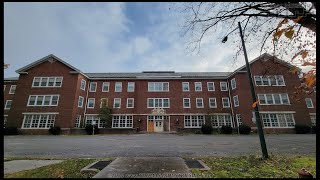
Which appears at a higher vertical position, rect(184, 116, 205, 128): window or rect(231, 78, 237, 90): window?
rect(231, 78, 237, 90): window

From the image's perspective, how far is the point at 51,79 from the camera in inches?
1145

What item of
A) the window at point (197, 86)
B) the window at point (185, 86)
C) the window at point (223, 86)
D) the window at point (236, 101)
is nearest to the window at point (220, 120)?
the window at point (236, 101)

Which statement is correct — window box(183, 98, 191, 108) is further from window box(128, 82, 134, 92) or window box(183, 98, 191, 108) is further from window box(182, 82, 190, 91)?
window box(128, 82, 134, 92)

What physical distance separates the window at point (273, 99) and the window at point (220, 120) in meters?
5.56

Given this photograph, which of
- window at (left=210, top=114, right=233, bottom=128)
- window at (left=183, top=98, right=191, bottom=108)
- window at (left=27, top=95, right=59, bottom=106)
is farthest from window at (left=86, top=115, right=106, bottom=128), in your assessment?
window at (left=210, top=114, right=233, bottom=128)

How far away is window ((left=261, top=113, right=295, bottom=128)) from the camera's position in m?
27.3

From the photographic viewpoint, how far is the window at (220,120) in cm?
3021

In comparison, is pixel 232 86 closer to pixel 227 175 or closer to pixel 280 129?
pixel 280 129

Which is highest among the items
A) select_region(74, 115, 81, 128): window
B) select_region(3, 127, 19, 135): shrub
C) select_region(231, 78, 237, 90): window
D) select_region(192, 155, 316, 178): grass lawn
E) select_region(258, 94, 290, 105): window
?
select_region(231, 78, 237, 90): window

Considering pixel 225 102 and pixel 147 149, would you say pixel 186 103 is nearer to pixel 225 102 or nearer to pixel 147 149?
pixel 225 102

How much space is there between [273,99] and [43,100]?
3471 cm

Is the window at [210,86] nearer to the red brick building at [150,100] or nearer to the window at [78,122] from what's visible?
the red brick building at [150,100]

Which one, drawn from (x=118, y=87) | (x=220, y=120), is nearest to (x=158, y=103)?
(x=118, y=87)
